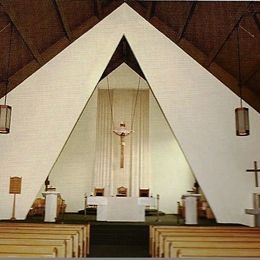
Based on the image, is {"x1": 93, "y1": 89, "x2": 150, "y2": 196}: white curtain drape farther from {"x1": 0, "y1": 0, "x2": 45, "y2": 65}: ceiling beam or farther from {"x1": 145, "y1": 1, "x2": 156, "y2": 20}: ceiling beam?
{"x1": 0, "y1": 0, "x2": 45, "y2": 65}: ceiling beam

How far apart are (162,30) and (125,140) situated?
3.48 metres

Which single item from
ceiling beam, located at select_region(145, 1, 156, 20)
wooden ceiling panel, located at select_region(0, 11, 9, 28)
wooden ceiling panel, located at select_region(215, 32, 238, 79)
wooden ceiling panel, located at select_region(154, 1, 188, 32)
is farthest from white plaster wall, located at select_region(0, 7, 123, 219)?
wooden ceiling panel, located at select_region(215, 32, 238, 79)

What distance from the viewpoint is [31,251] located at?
2.02 metres

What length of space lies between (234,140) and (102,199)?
263cm

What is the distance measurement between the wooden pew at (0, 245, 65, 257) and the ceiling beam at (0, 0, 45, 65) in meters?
4.12

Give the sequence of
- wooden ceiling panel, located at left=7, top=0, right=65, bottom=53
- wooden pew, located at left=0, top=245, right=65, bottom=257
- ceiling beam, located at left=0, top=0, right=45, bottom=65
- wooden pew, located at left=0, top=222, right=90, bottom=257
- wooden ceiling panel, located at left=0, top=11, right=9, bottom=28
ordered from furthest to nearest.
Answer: wooden ceiling panel, located at left=7, top=0, right=65, bottom=53 < wooden ceiling panel, located at left=0, top=11, right=9, bottom=28 < ceiling beam, located at left=0, top=0, right=45, bottom=65 < wooden pew, located at left=0, top=222, right=90, bottom=257 < wooden pew, located at left=0, top=245, right=65, bottom=257

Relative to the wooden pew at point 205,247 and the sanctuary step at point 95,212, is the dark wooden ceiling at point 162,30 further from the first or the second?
the wooden pew at point 205,247

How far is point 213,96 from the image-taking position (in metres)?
6.88

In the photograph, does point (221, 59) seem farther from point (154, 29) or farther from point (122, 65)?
point (122, 65)

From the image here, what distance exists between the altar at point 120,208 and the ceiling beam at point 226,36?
282 centimetres

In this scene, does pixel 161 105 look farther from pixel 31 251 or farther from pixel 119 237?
pixel 31 251

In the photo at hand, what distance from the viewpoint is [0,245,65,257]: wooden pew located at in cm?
194

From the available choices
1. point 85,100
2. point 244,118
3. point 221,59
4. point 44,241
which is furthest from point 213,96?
point 44,241

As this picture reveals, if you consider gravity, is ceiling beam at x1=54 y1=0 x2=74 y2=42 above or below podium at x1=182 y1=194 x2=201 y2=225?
above
